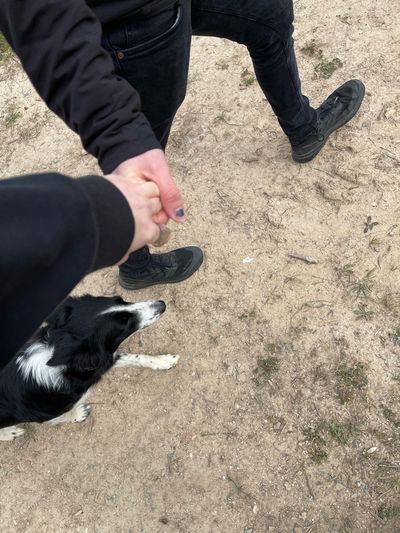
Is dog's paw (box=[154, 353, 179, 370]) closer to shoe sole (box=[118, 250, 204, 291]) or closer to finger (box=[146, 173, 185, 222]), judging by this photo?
shoe sole (box=[118, 250, 204, 291])

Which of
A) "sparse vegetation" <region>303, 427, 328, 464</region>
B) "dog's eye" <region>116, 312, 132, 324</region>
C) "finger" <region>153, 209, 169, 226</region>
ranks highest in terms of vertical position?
"finger" <region>153, 209, 169, 226</region>

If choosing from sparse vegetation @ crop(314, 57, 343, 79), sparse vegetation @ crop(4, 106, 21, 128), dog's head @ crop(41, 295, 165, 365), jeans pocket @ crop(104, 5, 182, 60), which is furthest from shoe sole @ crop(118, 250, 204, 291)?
sparse vegetation @ crop(4, 106, 21, 128)

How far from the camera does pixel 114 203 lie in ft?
4.02

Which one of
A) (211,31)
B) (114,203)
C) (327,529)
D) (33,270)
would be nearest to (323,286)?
(327,529)

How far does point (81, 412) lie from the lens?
3.11 metres

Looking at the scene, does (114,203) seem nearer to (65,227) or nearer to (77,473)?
(65,227)

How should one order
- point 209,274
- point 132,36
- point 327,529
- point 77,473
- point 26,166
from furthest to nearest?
point 26,166
point 209,274
point 77,473
point 327,529
point 132,36

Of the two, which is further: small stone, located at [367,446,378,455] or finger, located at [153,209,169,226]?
small stone, located at [367,446,378,455]

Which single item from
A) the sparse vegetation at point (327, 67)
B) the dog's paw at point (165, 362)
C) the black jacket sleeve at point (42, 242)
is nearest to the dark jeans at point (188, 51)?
the dog's paw at point (165, 362)

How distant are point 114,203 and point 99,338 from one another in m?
1.69

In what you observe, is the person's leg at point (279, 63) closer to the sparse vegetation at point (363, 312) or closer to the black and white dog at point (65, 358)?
the sparse vegetation at point (363, 312)

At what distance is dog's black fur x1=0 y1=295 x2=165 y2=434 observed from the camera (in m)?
2.66

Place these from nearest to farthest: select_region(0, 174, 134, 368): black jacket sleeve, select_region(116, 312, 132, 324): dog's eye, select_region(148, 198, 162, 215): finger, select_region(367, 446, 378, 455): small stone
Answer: select_region(0, 174, 134, 368): black jacket sleeve, select_region(148, 198, 162, 215): finger, select_region(367, 446, 378, 455): small stone, select_region(116, 312, 132, 324): dog's eye

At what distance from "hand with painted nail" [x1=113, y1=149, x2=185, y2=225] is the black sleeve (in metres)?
0.04
